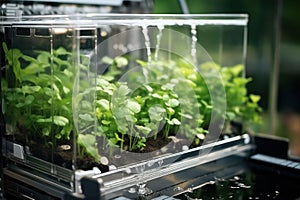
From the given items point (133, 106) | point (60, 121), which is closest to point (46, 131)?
point (60, 121)

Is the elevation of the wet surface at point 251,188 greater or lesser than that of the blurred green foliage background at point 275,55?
lesser

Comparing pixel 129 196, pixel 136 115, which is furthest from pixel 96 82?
pixel 129 196

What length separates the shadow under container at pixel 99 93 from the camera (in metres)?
0.92

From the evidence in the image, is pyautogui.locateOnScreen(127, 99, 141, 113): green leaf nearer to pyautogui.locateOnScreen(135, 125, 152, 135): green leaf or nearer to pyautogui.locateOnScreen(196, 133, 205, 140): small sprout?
pyautogui.locateOnScreen(135, 125, 152, 135): green leaf

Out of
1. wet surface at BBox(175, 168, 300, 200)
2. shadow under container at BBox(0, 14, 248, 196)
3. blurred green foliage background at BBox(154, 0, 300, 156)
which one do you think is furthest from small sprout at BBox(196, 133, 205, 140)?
blurred green foliage background at BBox(154, 0, 300, 156)

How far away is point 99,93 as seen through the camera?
96cm

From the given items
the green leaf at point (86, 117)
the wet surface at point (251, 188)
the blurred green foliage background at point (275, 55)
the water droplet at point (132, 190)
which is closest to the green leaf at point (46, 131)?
the green leaf at point (86, 117)

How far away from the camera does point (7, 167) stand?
1062mm

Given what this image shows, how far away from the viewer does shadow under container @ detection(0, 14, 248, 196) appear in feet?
3.03

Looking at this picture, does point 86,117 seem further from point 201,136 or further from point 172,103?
point 201,136

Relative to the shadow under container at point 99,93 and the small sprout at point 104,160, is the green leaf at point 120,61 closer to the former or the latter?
the shadow under container at point 99,93

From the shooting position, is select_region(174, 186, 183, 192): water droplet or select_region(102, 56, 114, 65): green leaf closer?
select_region(174, 186, 183, 192): water droplet

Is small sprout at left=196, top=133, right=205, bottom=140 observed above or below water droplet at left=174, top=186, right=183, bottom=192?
above

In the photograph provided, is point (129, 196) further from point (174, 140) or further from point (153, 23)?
point (153, 23)
